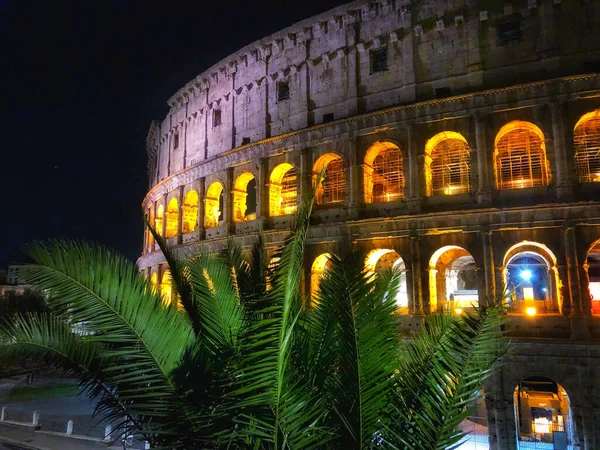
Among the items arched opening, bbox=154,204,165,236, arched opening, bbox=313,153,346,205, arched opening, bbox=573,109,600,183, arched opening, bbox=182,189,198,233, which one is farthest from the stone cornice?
arched opening, bbox=154,204,165,236

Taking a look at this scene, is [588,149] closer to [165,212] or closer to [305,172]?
[305,172]

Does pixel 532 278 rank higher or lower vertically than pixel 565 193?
lower

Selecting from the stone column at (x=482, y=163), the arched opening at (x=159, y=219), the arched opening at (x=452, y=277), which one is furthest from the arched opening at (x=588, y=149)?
the arched opening at (x=159, y=219)

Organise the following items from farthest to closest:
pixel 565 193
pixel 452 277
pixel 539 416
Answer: pixel 452 277
pixel 539 416
pixel 565 193

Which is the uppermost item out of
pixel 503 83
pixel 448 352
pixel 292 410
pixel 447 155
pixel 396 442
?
pixel 503 83

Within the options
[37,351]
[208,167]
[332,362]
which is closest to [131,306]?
[37,351]

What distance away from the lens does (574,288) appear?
1459cm

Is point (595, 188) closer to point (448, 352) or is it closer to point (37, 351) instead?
point (448, 352)

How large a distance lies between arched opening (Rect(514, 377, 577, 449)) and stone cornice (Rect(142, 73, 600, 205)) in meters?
9.57

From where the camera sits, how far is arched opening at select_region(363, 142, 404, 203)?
18.8 metres

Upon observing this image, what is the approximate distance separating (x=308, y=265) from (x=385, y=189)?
5.31 m

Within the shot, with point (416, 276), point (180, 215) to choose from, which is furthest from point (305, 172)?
point (180, 215)

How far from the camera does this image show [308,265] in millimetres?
19156

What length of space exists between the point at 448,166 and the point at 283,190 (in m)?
7.75
